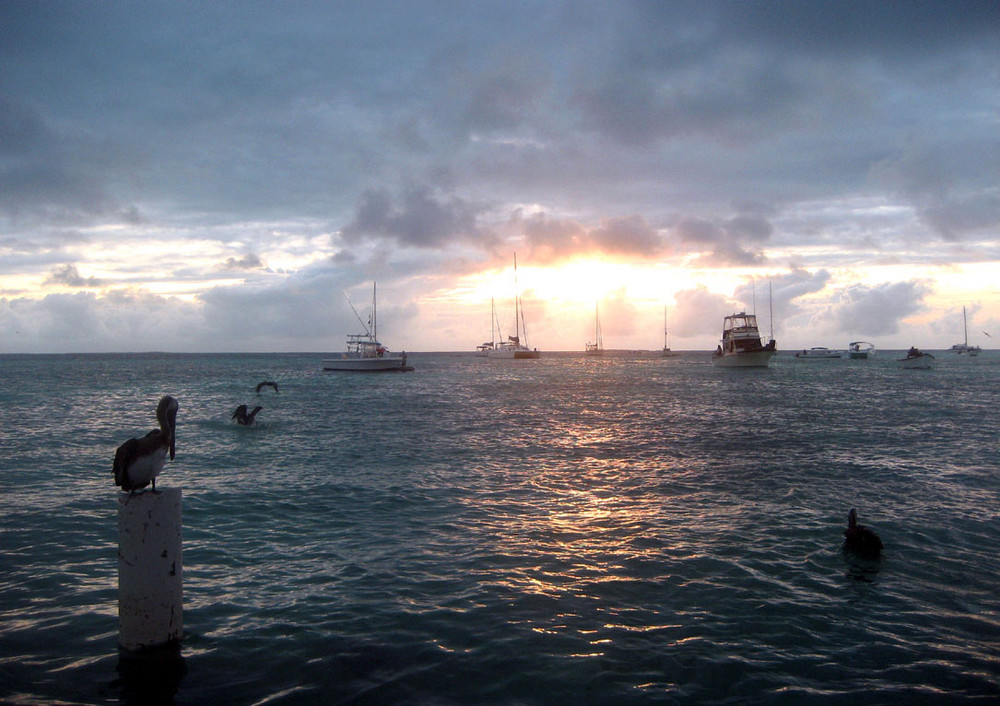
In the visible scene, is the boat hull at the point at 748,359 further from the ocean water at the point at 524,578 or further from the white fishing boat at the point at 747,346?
the ocean water at the point at 524,578

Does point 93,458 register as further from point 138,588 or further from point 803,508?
point 803,508

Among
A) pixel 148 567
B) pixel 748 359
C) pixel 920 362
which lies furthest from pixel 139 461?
pixel 920 362

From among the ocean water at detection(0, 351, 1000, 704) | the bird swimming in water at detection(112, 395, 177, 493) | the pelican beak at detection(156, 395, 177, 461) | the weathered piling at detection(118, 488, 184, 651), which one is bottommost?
the ocean water at detection(0, 351, 1000, 704)

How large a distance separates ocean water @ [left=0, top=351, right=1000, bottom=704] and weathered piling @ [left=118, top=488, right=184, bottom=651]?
0.49 m

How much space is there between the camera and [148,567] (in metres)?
6.96

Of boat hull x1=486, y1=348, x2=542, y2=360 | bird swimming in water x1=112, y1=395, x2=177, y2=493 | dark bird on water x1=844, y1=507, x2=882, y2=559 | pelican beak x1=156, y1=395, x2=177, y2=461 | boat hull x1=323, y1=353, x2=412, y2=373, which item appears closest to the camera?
bird swimming in water x1=112, y1=395, x2=177, y2=493

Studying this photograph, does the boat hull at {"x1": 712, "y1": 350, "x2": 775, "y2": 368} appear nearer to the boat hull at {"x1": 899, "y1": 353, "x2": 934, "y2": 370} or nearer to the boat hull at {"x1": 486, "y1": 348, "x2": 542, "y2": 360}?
the boat hull at {"x1": 899, "y1": 353, "x2": 934, "y2": 370}

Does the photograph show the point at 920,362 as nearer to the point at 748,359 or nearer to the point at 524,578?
the point at 748,359

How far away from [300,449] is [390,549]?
15088 millimetres

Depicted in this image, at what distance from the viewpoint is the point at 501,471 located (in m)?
20.8

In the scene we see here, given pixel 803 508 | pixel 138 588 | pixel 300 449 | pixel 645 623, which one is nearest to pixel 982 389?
pixel 803 508

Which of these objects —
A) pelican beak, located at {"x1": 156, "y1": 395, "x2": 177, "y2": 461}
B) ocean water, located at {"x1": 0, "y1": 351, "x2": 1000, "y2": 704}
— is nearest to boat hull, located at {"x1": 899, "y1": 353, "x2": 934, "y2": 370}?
ocean water, located at {"x1": 0, "y1": 351, "x2": 1000, "y2": 704}

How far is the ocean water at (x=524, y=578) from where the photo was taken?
24.3ft

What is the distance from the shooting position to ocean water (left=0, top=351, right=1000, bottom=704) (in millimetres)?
7402
